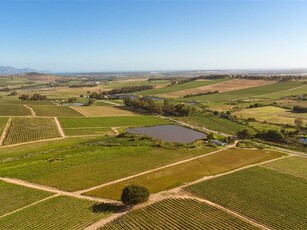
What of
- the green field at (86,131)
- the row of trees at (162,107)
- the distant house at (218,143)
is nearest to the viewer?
the distant house at (218,143)

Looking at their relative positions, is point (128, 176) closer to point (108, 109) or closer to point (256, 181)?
point (256, 181)

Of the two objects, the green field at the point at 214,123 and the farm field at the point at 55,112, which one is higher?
the farm field at the point at 55,112

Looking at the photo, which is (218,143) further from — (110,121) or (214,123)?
(110,121)

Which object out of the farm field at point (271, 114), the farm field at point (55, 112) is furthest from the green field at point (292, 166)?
the farm field at point (55, 112)

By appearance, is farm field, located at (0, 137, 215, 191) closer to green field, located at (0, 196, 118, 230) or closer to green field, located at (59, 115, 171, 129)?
green field, located at (0, 196, 118, 230)

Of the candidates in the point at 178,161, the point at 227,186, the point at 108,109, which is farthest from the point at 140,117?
the point at 227,186

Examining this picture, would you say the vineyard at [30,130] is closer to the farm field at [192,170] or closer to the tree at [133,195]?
the farm field at [192,170]
